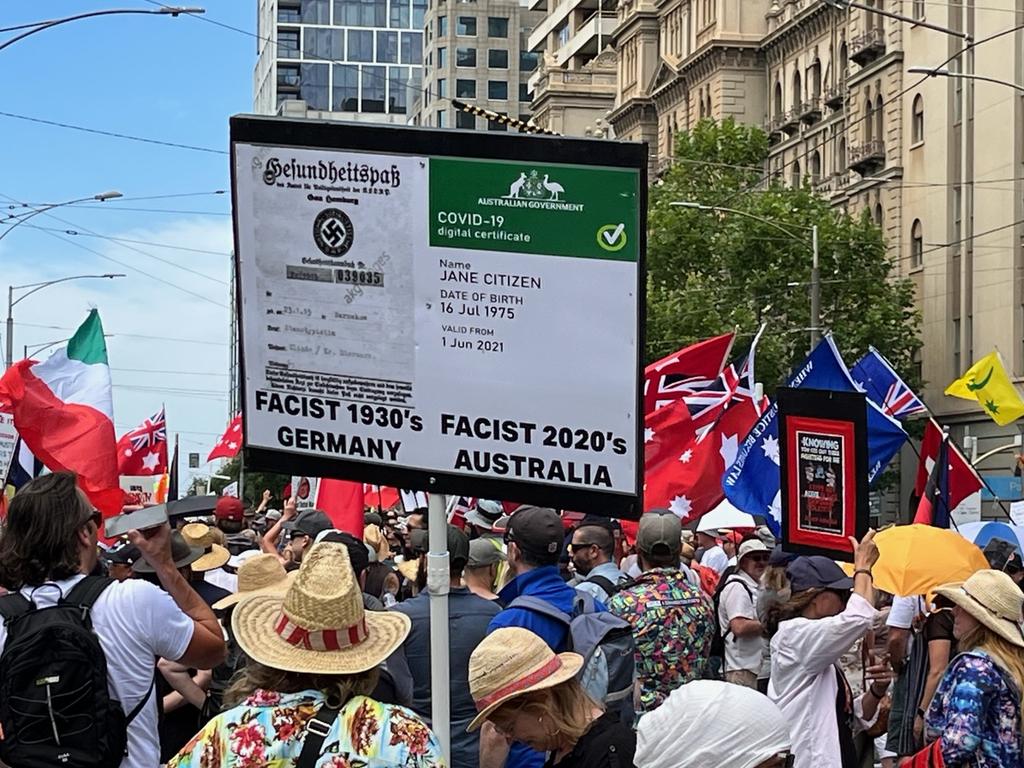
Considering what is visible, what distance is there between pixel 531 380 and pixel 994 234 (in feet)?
155

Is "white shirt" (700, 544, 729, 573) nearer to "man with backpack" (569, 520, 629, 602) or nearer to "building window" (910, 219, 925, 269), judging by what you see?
"man with backpack" (569, 520, 629, 602)

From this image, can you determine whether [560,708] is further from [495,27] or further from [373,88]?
[373,88]

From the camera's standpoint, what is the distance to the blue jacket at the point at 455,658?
24.8ft

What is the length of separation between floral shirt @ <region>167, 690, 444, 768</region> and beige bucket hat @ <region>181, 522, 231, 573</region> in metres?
4.98

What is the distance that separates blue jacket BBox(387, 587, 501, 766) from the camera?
298 inches

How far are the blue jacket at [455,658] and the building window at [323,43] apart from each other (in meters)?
173

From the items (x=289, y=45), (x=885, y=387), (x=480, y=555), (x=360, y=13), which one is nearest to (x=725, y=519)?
(x=885, y=387)

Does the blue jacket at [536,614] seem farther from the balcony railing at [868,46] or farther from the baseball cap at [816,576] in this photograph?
the balcony railing at [868,46]

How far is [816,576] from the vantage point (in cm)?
869

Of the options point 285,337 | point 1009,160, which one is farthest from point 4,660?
point 1009,160

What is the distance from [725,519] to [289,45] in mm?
166950

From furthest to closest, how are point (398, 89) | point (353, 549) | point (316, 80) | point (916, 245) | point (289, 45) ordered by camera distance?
point (289, 45)
point (316, 80)
point (398, 89)
point (916, 245)
point (353, 549)

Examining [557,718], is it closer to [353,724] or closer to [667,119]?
[353,724]

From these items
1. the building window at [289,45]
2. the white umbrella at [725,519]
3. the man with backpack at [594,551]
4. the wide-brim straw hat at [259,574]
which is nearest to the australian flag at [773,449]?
the white umbrella at [725,519]
